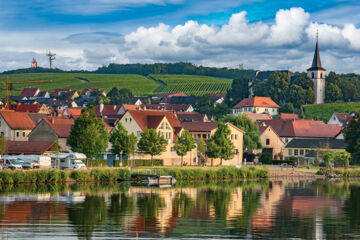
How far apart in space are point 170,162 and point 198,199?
1543 inches

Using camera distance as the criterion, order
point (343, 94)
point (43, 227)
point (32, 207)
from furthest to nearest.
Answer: point (343, 94) < point (32, 207) < point (43, 227)

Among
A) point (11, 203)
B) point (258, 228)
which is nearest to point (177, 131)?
point (11, 203)

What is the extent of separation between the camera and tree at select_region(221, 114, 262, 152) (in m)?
108

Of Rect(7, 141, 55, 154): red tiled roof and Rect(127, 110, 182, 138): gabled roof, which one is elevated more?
Rect(127, 110, 182, 138): gabled roof

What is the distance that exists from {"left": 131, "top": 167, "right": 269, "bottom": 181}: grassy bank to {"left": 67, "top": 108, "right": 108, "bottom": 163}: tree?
20.1 feet

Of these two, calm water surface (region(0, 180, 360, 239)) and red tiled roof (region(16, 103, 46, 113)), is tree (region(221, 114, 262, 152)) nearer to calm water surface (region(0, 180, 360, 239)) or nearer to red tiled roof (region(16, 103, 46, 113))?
calm water surface (region(0, 180, 360, 239))

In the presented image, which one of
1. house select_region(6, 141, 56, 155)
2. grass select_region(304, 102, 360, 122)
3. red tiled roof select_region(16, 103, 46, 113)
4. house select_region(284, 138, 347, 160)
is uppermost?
grass select_region(304, 102, 360, 122)

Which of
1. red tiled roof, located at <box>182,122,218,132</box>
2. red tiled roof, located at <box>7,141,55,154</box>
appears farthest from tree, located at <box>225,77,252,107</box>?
red tiled roof, located at <box>7,141,55,154</box>

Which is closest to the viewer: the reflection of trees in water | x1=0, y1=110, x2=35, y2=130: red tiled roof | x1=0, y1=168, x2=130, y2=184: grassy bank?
the reflection of trees in water

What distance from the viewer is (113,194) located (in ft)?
191

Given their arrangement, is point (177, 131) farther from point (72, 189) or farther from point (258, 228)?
point (258, 228)

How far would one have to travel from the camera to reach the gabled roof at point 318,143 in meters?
114

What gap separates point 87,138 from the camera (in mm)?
79750

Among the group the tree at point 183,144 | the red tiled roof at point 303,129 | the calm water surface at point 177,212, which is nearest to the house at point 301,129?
the red tiled roof at point 303,129
